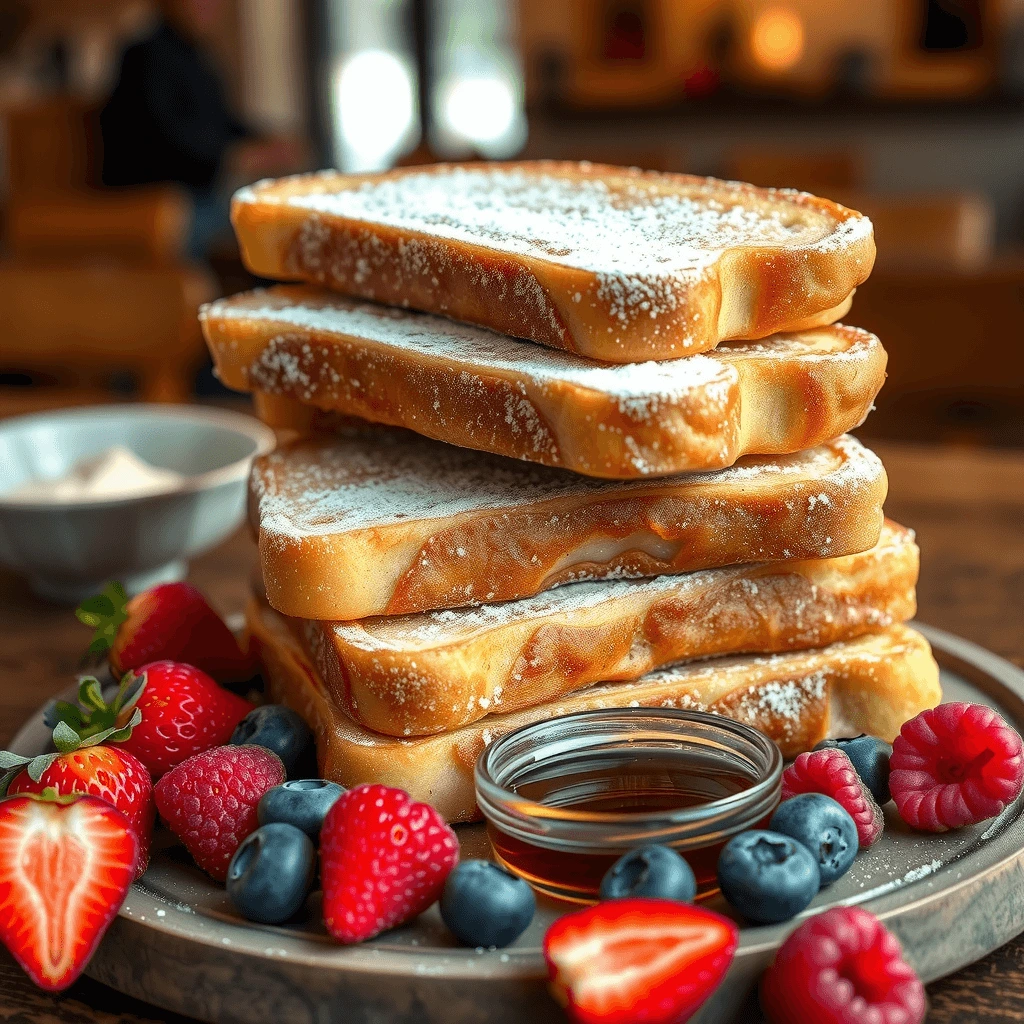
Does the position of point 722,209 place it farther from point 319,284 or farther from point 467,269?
point 319,284

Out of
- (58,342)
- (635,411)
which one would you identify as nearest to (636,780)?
(635,411)

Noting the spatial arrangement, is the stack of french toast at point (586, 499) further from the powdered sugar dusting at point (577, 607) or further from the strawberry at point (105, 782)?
the strawberry at point (105, 782)

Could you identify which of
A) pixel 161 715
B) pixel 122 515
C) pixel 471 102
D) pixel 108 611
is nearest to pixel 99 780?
pixel 161 715

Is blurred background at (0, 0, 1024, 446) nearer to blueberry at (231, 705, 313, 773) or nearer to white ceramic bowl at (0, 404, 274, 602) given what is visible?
white ceramic bowl at (0, 404, 274, 602)

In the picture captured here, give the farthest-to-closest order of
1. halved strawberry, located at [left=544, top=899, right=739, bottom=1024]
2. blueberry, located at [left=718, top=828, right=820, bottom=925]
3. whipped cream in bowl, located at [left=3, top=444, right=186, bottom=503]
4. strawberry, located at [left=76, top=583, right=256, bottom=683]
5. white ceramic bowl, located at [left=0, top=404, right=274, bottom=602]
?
whipped cream in bowl, located at [left=3, top=444, right=186, bottom=503]
white ceramic bowl, located at [left=0, top=404, right=274, bottom=602]
strawberry, located at [left=76, top=583, right=256, bottom=683]
blueberry, located at [left=718, top=828, right=820, bottom=925]
halved strawberry, located at [left=544, top=899, right=739, bottom=1024]

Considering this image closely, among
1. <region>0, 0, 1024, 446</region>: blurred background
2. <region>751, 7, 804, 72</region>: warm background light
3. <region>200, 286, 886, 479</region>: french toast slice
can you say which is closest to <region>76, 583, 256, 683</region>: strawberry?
<region>200, 286, 886, 479</region>: french toast slice

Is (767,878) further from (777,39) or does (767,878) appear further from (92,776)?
(777,39)
